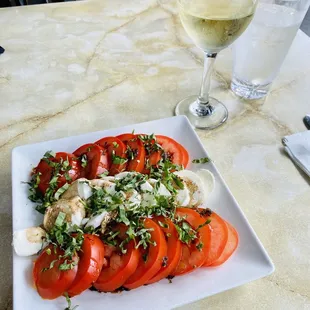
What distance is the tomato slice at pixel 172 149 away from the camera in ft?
2.93

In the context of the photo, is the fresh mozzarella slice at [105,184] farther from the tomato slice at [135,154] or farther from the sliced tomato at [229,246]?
the sliced tomato at [229,246]

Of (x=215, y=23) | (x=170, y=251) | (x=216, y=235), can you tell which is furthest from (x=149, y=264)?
(x=215, y=23)

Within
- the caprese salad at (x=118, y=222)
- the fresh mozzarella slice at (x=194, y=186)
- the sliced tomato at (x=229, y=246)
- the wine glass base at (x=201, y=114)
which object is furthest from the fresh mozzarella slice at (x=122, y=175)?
the wine glass base at (x=201, y=114)

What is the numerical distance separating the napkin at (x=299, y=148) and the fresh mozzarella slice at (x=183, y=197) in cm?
35

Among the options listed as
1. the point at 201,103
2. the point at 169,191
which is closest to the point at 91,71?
the point at 201,103

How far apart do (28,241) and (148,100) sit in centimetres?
61

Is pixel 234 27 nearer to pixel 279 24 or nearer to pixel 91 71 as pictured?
pixel 279 24

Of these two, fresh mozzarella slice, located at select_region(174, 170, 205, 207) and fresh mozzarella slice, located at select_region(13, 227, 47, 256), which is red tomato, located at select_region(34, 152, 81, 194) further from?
fresh mozzarella slice, located at select_region(174, 170, 205, 207)

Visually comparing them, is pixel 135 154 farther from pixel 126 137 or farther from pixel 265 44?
pixel 265 44

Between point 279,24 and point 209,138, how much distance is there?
0.34m

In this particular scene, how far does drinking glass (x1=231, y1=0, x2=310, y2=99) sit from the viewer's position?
103cm

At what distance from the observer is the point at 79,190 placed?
0.76m

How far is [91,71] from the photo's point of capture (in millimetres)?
1273

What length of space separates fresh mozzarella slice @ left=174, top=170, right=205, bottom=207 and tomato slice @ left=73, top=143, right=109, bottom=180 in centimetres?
16
